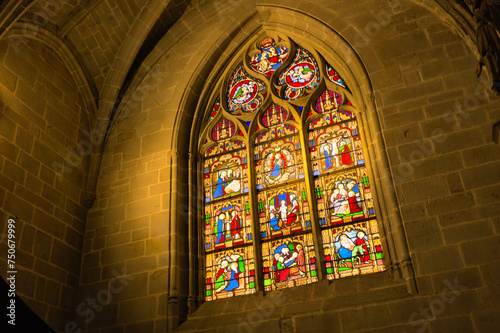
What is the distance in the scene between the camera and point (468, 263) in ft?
18.5

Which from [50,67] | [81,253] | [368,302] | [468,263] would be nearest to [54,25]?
[50,67]

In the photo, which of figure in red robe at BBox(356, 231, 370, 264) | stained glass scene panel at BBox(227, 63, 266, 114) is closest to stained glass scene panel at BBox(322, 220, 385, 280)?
figure in red robe at BBox(356, 231, 370, 264)

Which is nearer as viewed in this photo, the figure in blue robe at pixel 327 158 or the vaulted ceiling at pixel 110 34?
the figure in blue robe at pixel 327 158

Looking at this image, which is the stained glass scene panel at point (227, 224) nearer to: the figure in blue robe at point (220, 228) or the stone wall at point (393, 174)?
the figure in blue robe at point (220, 228)

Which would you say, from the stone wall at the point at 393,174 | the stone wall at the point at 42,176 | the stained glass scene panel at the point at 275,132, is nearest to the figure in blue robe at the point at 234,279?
the stone wall at the point at 393,174

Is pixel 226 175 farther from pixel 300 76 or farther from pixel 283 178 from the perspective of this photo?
pixel 300 76

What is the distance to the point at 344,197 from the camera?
269 inches

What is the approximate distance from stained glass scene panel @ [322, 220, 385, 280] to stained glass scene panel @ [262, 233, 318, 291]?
0.65 feet

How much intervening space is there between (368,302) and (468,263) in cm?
104

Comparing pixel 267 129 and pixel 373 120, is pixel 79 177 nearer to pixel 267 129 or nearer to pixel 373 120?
pixel 267 129

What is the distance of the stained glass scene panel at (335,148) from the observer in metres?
7.11

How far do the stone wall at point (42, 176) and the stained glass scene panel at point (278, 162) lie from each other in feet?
8.13

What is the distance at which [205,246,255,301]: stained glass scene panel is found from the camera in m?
6.79

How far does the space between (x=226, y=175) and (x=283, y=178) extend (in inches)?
33.9
